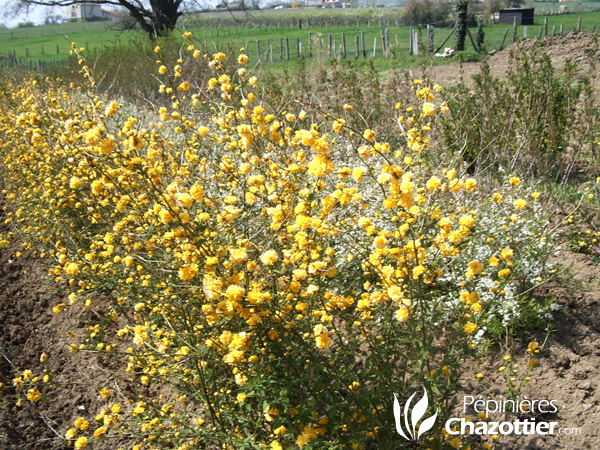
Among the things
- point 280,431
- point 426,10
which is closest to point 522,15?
point 426,10

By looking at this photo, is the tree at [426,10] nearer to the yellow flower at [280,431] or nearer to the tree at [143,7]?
the tree at [143,7]

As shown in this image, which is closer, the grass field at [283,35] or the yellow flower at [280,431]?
the yellow flower at [280,431]

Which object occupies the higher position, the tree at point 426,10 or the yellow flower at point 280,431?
the tree at point 426,10

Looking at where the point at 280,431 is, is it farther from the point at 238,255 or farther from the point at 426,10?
the point at 426,10

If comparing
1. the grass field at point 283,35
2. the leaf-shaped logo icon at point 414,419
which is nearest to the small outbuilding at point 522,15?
the grass field at point 283,35

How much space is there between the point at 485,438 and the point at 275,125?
1.93 metres

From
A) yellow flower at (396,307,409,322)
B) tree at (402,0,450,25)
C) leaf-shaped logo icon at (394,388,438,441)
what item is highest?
tree at (402,0,450,25)

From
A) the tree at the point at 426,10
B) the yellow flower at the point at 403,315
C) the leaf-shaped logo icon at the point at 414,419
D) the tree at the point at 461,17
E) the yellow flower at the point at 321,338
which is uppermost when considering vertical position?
the tree at the point at 426,10

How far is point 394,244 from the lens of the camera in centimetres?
242

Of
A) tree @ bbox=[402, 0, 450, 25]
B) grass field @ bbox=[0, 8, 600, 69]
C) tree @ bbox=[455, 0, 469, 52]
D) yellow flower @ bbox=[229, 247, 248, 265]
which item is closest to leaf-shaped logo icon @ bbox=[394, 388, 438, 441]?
yellow flower @ bbox=[229, 247, 248, 265]

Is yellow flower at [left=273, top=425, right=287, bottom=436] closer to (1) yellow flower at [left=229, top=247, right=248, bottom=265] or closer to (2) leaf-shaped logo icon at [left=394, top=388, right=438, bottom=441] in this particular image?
(2) leaf-shaped logo icon at [left=394, top=388, right=438, bottom=441]

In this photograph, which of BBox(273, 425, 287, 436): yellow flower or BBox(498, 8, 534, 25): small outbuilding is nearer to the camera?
BBox(273, 425, 287, 436): yellow flower

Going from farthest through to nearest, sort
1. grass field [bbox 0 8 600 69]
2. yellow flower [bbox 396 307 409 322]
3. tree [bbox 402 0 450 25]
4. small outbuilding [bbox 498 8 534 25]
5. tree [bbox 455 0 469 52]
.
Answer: tree [bbox 402 0 450 25] → small outbuilding [bbox 498 8 534 25] → grass field [bbox 0 8 600 69] → tree [bbox 455 0 469 52] → yellow flower [bbox 396 307 409 322]

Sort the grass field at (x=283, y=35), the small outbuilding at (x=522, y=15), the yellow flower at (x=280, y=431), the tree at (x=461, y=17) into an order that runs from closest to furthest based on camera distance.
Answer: the yellow flower at (x=280, y=431), the tree at (x=461, y=17), the grass field at (x=283, y=35), the small outbuilding at (x=522, y=15)
